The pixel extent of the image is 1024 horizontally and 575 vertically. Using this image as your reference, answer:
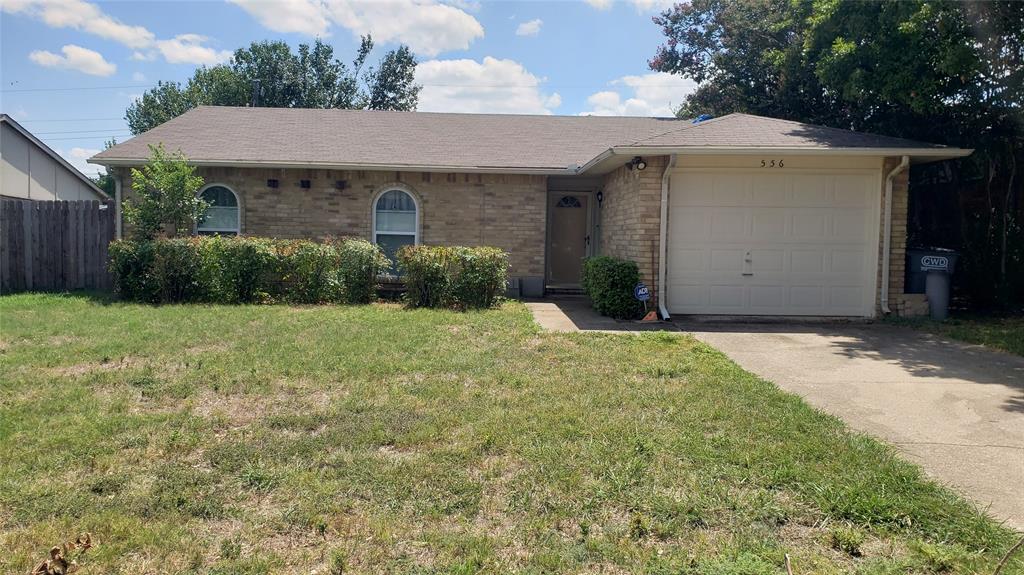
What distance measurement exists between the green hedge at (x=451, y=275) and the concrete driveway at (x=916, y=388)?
3.18 m

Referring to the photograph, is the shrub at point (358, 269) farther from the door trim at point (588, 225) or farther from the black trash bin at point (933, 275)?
the black trash bin at point (933, 275)

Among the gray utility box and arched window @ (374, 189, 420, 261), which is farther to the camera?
arched window @ (374, 189, 420, 261)

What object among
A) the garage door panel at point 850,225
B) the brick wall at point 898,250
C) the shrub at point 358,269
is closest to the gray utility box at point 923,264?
the brick wall at point 898,250

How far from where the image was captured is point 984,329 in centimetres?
928

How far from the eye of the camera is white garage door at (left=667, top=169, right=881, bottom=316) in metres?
10.4

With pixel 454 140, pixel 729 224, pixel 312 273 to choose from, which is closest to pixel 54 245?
pixel 312 273

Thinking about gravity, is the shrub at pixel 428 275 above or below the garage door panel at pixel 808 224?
below

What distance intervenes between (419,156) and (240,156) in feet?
11.4

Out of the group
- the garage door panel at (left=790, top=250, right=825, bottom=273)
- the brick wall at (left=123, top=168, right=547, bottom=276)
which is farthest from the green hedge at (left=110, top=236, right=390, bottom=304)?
the garage door panel at (left=790, top=250, right=825, bottom=273)

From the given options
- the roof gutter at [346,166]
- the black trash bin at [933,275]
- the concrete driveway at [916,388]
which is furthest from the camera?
the roof gutter at [346,166]

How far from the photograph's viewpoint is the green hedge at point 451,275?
1089 centimetres

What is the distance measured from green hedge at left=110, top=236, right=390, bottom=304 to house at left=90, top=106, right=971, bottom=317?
2103 millimetres

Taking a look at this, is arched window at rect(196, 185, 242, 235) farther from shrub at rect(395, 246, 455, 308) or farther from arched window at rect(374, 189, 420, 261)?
shrub at rect(395, 246, 455, 308)

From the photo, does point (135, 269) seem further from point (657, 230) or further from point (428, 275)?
point (657, 230)
